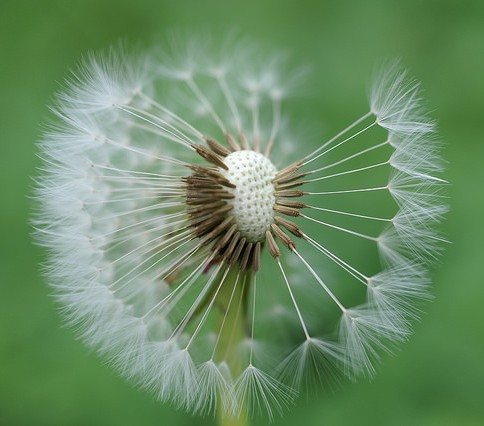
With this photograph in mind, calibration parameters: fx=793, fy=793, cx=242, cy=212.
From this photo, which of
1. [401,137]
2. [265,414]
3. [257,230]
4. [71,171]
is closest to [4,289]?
[71,171]

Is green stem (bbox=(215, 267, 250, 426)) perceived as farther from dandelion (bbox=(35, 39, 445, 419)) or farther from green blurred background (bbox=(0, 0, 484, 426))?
green blurred background (bbox=(0, 0, 484, 426))

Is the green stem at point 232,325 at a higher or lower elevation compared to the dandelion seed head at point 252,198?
lower

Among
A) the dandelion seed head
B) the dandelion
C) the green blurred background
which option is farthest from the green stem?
the green blurred background

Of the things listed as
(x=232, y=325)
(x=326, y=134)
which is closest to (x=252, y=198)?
(x=232, y=325)

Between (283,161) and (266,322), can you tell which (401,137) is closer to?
(283,161)

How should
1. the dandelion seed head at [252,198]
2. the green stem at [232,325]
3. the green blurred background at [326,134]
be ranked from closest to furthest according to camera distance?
the dandelion seed head at [252,198] < the green stem at [232,325] < the green blurred background at [326,134]

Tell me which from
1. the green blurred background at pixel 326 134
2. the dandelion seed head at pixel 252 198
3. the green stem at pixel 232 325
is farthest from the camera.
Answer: the green blurred background at pixel 326 134

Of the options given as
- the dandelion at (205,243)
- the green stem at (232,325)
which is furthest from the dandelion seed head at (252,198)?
the green stem at (232,325)

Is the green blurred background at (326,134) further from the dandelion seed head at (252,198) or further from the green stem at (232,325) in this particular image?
the dandelion seed head at (252,198)

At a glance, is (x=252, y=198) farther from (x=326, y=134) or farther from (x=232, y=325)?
(x=326, y=134)
